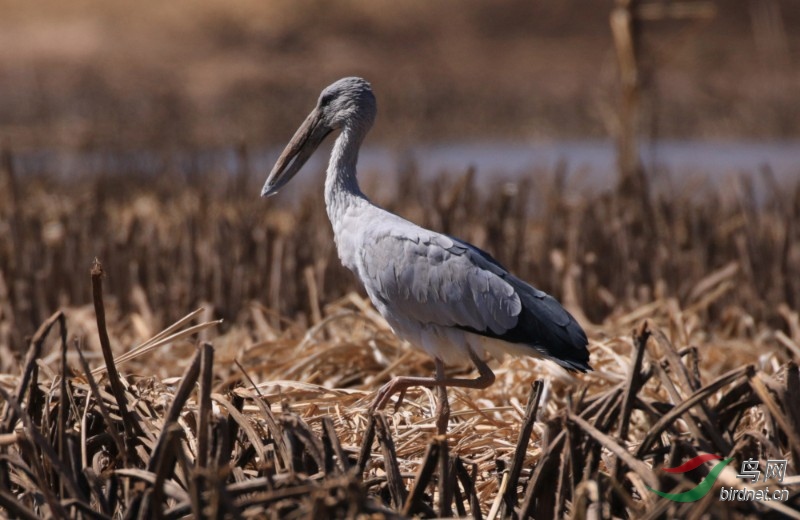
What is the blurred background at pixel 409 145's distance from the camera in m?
6.09

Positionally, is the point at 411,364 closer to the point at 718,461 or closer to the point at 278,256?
the point at 278,256

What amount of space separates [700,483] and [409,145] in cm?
1406

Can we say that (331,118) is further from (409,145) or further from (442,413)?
(409,145)

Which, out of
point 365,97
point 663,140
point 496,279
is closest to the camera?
point 496,279

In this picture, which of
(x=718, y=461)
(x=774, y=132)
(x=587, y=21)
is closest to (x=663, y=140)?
(x=774, y=132)

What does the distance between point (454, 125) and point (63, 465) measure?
21.7m

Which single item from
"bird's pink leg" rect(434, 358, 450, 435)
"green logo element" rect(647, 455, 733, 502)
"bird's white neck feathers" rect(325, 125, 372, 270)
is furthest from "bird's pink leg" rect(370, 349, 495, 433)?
"green logo element" rect(647, 455, 733, 502)

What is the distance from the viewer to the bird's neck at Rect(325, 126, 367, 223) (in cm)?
408

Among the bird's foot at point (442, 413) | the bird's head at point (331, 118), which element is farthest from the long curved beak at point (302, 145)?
the bird's foot at point (442, 413)

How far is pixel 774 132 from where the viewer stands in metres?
21.3

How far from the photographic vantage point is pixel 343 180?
4125mm

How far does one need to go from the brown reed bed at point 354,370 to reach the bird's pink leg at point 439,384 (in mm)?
71

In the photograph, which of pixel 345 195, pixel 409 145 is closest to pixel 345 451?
pixel 345 195

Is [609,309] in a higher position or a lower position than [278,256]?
lower
